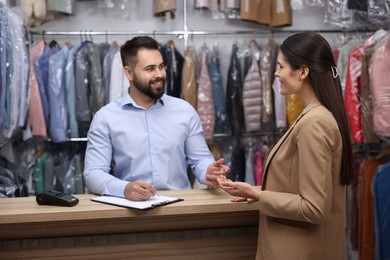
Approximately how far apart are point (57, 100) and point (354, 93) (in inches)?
86.2

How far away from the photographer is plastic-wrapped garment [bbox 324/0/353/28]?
4117 mm

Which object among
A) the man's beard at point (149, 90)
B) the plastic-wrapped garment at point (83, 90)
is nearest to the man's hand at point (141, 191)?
the man's beard at point (149, 90)

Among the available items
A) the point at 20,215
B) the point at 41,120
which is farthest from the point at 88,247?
the point at 41,120

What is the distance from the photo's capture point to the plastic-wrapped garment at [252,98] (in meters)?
4.33

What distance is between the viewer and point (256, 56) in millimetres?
4406

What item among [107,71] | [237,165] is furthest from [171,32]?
[237,165]

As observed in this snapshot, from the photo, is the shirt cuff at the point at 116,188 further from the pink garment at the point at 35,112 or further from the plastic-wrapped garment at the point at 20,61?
the pink garment at the point at 35,112

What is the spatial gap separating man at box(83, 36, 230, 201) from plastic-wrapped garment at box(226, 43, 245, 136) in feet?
5.26

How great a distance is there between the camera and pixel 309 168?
1786mm

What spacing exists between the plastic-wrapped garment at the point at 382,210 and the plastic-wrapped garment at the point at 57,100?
7.54ft

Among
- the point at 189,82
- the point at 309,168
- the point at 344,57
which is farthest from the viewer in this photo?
the point at 189,82

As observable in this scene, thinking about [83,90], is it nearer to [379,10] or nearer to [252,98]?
[252,98]

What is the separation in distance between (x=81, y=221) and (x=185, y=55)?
245 centimetres

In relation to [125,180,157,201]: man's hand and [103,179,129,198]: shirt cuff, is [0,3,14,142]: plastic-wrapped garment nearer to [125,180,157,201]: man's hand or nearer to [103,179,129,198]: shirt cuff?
[103,179,129,198]: shirt cuff
